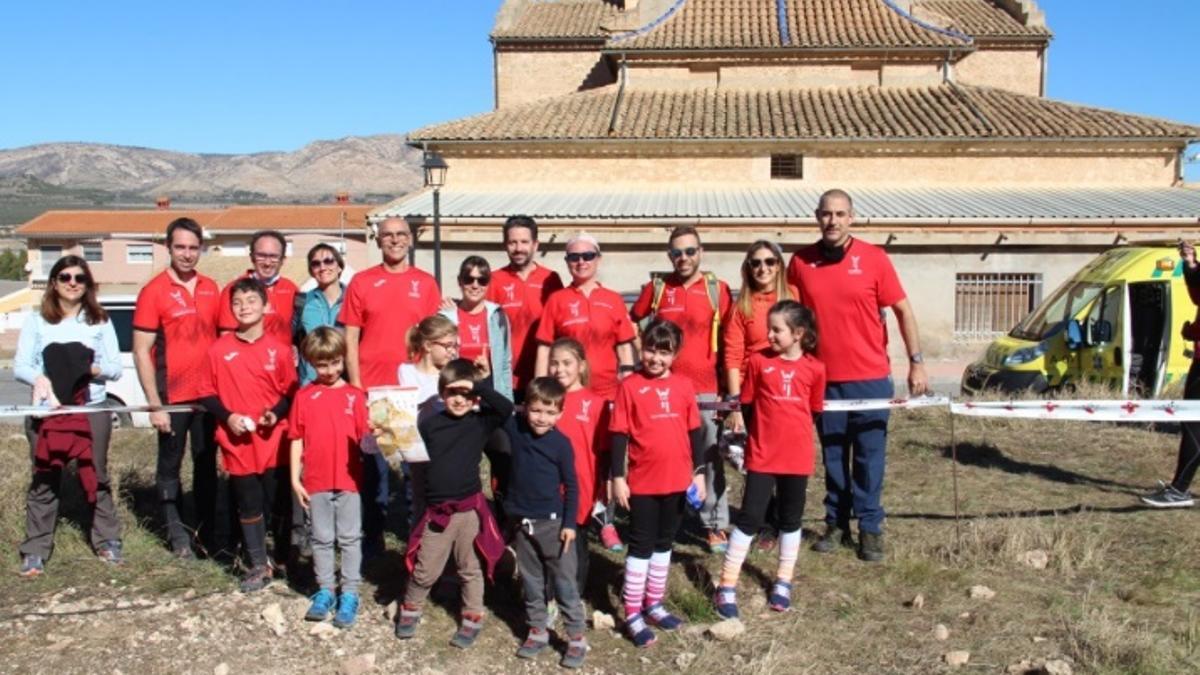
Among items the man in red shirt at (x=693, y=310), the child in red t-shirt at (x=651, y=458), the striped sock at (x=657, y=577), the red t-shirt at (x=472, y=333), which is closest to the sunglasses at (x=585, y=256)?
the man in red shirt at (x=693, y=310)

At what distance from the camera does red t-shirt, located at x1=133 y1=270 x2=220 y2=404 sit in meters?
5.58

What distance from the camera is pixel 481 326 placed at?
5547 millimetres

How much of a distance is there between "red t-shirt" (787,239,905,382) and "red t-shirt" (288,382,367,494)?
266cm

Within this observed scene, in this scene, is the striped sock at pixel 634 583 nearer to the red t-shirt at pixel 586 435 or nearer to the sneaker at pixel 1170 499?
the red t-shirt at pixel 586 435

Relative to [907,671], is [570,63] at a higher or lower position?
higher

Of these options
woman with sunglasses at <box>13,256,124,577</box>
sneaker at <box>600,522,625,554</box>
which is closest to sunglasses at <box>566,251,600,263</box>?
sneaker at <box>600,522,625,554</box>

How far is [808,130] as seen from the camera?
2019 cm

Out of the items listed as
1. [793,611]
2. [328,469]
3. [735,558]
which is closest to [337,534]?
[328,469]

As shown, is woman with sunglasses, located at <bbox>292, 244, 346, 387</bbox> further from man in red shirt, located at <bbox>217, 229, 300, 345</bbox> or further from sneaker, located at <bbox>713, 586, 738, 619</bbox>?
sneaker, located at <bbox>713, 586, 738, 619</bbox>

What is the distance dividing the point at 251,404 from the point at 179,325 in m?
0.78

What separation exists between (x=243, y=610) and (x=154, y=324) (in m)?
1.75

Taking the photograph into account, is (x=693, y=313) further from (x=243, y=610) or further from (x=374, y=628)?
(x=243, y=610)

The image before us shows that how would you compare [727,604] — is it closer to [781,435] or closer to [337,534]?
[781,435]

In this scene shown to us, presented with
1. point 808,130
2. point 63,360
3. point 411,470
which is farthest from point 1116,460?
point 808,130
